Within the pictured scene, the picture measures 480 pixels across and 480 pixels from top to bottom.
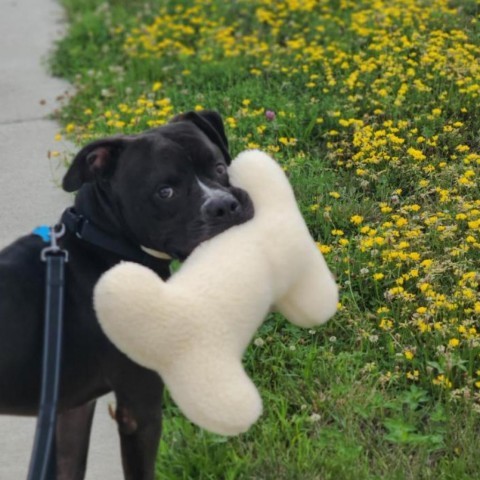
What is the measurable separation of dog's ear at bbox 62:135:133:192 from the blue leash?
25 cm

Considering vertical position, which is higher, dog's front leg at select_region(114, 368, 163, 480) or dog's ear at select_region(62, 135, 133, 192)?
dog's ear at select_region(62, 135, 133, 192)

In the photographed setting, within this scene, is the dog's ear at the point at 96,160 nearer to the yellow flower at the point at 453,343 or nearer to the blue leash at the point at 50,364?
the blue leash at the point at 50,364

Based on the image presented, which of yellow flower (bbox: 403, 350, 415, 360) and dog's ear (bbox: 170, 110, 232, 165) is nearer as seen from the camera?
dog's ear (bbox: 170, 110, 232, 165)

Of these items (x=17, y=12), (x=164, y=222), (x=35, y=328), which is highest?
(x=164, y=222)

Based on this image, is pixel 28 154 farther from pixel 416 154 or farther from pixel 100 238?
pixel 100 238

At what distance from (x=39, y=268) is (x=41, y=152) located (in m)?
3.36

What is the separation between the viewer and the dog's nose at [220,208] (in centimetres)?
307

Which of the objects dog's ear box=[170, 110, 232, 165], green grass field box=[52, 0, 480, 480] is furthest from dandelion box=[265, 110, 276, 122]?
dog's ear box=[170, 110, 232, 165]

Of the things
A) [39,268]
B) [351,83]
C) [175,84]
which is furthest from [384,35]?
[39,268]

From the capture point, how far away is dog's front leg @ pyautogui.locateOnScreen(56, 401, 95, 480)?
346 cm

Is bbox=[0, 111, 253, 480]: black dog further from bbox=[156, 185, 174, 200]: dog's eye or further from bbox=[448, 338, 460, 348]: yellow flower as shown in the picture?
bbox=[448, 338, 460, 348]: yellow flower

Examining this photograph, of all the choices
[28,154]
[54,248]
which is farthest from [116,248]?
[28,154]

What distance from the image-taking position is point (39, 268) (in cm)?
308

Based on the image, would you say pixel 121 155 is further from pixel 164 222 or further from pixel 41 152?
pixel 41 152
